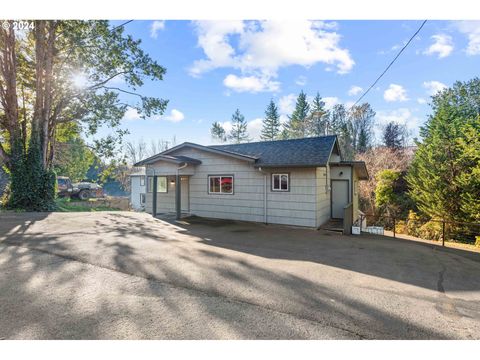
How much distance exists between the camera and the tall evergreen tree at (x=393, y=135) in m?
27.4

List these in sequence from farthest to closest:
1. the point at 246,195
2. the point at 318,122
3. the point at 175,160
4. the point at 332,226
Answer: the point at 318,122 < the point at 175,160 < the point at 246,195 < the point at 332,226

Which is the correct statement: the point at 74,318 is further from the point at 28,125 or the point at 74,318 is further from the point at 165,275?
the point at 28,125

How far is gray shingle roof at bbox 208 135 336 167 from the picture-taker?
9.66 m

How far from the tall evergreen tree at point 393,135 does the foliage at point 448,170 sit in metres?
11.3

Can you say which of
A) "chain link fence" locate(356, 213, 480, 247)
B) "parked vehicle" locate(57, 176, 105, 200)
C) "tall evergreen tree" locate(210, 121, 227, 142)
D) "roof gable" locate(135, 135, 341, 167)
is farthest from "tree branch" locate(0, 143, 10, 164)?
"tall evergreen tree" locate(210, 121, 227, 142)

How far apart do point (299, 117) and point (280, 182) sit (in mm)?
32053

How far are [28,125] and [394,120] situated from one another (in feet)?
117

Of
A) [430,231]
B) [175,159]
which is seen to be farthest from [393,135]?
[175,159]

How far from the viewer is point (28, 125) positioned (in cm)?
1611

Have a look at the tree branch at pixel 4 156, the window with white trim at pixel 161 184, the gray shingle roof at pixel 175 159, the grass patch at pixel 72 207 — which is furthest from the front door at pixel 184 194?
the tree branch at pixel 4 156

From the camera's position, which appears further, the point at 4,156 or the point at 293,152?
the point at 4,156

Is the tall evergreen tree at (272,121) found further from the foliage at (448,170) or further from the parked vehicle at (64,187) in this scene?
the parked vehicle at (64,187)

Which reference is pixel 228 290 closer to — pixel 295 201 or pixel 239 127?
pixel 295 201

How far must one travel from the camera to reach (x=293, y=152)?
10.8m
